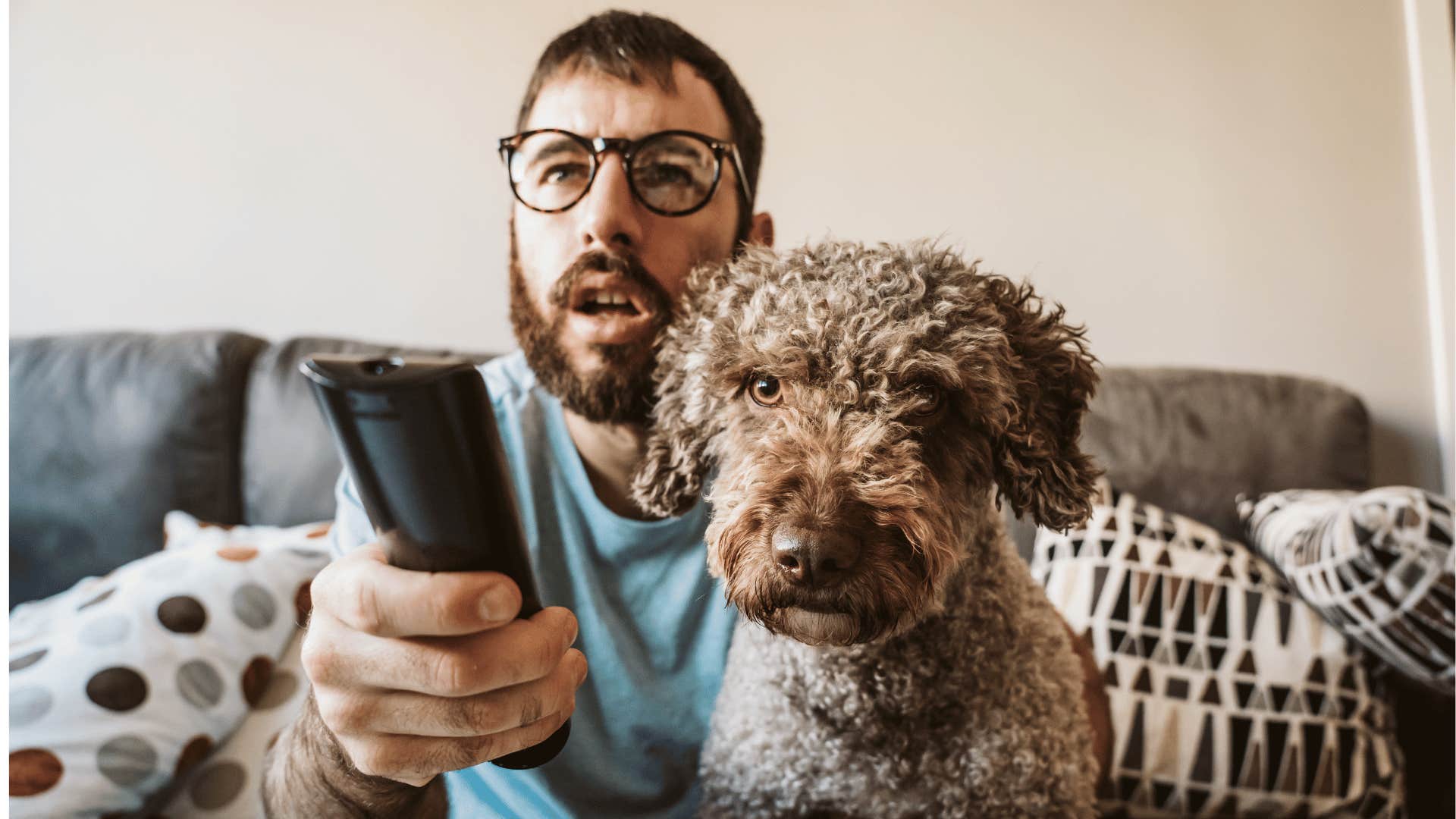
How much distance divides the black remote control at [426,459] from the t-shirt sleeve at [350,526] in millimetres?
401

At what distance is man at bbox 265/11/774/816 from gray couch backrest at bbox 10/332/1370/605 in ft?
1.98

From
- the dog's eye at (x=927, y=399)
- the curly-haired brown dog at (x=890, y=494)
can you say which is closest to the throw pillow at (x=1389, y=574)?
the curly-haired brown dog at (x=890, y=494)

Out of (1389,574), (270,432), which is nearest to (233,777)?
(270,432)

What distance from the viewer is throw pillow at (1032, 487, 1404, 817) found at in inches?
46.8

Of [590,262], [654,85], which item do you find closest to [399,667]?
[590,262]

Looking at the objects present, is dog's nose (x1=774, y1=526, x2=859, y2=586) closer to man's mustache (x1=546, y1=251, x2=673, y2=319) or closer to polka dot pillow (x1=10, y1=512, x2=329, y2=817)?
man's mustache (x1=546, y1=251, x2=673, y2=319)

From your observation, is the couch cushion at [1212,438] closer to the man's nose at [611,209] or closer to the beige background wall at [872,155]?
the beige background wall at [872,155]

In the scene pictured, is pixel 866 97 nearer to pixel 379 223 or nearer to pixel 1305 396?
pixel 379 223

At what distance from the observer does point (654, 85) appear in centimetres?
78

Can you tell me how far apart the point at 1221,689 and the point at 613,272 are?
3.80 ft

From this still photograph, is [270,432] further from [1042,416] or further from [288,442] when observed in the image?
[1042,416]

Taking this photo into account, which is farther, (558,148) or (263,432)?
(263,432)

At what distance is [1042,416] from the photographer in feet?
2.12

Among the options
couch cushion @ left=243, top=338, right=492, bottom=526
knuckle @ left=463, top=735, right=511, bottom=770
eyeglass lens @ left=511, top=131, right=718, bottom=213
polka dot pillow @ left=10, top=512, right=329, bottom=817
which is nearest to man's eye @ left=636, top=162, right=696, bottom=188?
eyeglass lens @ left=511, top=131, right=718, bottom=213
